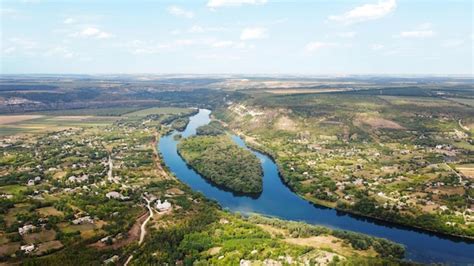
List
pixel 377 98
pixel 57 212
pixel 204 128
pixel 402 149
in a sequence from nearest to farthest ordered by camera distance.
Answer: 1. pixel 57 212
2. pixel 402 149
3. pixel 204 128
4. pixel 377 98

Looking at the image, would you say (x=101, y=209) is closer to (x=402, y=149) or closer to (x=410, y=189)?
(x=410, y=189)

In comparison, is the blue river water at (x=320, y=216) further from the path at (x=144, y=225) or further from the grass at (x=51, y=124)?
the grass at (x=51, y=124)

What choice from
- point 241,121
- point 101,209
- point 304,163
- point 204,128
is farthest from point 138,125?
point 101,209

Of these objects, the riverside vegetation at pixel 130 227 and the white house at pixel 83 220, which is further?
the white house at pixel 83 220

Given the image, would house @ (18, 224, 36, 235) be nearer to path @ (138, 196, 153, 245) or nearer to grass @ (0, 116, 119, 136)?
path @ (138, 196, 153, 245)

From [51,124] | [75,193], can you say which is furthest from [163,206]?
[51,124]

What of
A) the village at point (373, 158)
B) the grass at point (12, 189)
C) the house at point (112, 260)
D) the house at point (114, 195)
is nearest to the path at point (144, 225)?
the house at point (114, 195)

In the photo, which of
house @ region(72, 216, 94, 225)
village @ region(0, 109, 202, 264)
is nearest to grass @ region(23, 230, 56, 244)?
village @ region(0, 109, 202, 264)
